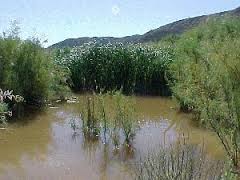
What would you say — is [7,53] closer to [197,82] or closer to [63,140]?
[63,140]

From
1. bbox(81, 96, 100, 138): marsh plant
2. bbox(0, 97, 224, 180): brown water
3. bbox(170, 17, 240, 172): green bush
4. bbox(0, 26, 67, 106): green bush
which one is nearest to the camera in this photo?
bbox(170, 17, 240, 172): green bush

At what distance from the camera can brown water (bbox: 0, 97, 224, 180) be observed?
404 inches

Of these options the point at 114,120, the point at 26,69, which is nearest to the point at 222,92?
the point at 114,120

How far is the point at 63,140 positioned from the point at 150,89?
10.5m

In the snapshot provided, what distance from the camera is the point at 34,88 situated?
56.9 ft

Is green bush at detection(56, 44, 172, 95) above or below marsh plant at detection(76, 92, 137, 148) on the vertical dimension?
above

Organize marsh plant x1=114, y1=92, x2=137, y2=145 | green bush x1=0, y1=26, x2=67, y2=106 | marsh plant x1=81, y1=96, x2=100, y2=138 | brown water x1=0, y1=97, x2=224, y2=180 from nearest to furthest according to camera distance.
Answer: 1. brown water x1=0, y1=97, x2=224, y2=180
2. marsh plant x1=114, y1=92, x2=137, y2=145
3. marsh plant x1=81, y1=96, x2=100, y2=138
4. green bush x1=0, y1=26, x2=67, y2=106

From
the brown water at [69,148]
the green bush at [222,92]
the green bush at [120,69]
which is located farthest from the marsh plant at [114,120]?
the green bush at [120,69]

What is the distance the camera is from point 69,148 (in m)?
12.1

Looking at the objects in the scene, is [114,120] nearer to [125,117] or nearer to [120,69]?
[125,117]

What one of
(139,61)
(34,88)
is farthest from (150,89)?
(34,88)

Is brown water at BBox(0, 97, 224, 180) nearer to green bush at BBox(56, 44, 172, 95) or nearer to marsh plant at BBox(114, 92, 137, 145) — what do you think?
marsh plant at BBox(114, 92, 137, 145)

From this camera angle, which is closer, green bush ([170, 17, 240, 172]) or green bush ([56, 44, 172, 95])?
green bush ([170, 17, 240, 172])

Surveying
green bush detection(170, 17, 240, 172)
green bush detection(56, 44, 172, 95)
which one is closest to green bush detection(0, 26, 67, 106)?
green bush detection(56, 44, 172, 95)
